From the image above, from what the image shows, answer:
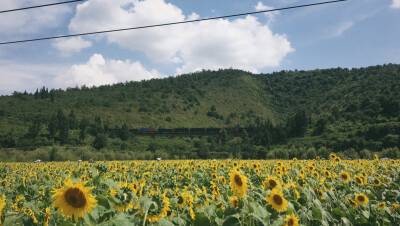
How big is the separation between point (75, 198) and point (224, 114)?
116 metres

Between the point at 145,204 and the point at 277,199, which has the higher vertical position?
the point at 145,204

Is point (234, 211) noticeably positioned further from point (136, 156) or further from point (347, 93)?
point (347, 93)

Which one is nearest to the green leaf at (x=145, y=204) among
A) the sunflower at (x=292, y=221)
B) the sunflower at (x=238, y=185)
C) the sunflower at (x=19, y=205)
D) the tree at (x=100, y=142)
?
the sunflower at (x=238, y=185)

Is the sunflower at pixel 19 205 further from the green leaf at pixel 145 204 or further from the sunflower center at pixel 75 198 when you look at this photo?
the green leaf at pixel 145 204

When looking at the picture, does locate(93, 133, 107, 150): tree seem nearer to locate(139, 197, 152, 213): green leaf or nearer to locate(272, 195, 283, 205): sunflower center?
locate(272, 195, 283, 205): sunflower center

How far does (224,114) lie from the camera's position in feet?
386

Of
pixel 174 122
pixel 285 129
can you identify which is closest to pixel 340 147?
pixel 285 129

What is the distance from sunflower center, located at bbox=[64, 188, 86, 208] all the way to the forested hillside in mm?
34694

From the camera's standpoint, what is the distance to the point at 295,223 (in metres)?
2.38

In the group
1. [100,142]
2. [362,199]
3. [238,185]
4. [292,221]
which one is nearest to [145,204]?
[238,185]

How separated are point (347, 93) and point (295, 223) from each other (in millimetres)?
102998

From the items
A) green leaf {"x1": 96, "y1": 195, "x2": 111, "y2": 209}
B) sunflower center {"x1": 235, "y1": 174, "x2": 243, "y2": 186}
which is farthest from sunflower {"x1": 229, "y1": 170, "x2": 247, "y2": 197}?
green leaf {"x1": 96, "y1": 195, "x2": 111, "y2": 209}

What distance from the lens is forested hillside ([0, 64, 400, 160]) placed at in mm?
51094

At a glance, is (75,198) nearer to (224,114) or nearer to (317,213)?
(317,213)
